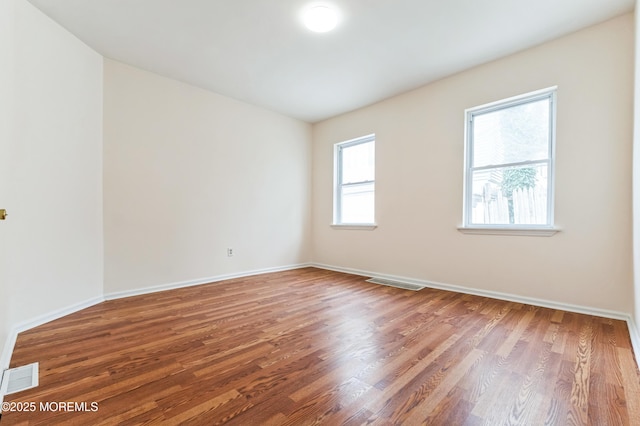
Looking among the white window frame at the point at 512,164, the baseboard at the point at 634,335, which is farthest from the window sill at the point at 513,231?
the baseboard at the point at 634,335

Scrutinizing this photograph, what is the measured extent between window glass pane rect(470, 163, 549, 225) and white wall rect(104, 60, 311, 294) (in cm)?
290

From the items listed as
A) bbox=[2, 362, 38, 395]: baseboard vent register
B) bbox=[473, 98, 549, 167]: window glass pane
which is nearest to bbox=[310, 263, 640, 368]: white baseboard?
bbox=[473, 98, 549, 167]: window glass pane

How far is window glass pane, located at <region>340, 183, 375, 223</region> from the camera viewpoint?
454 cm

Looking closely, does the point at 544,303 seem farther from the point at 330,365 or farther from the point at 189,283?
the point at 189,283

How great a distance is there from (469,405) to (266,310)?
6.08 ft

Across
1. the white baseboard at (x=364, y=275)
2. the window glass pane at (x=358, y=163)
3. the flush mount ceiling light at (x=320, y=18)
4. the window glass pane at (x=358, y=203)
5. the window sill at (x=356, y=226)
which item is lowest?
the white baseboard at (x=364, y=275)

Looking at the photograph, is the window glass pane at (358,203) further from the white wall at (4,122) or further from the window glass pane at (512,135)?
the white wall at (4,122)

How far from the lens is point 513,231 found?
119 inches

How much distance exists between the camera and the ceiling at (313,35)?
2.37 meters

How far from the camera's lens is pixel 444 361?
5.75 ft

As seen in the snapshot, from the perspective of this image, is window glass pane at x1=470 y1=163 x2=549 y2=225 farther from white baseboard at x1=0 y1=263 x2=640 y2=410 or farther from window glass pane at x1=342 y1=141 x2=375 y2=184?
window glass pane at x1=342 y1=141 x2=375 y2=184

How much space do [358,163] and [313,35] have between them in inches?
91.4

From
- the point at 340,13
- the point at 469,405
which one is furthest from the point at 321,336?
the point at 340,13

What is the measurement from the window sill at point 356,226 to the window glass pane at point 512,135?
1.66 m
